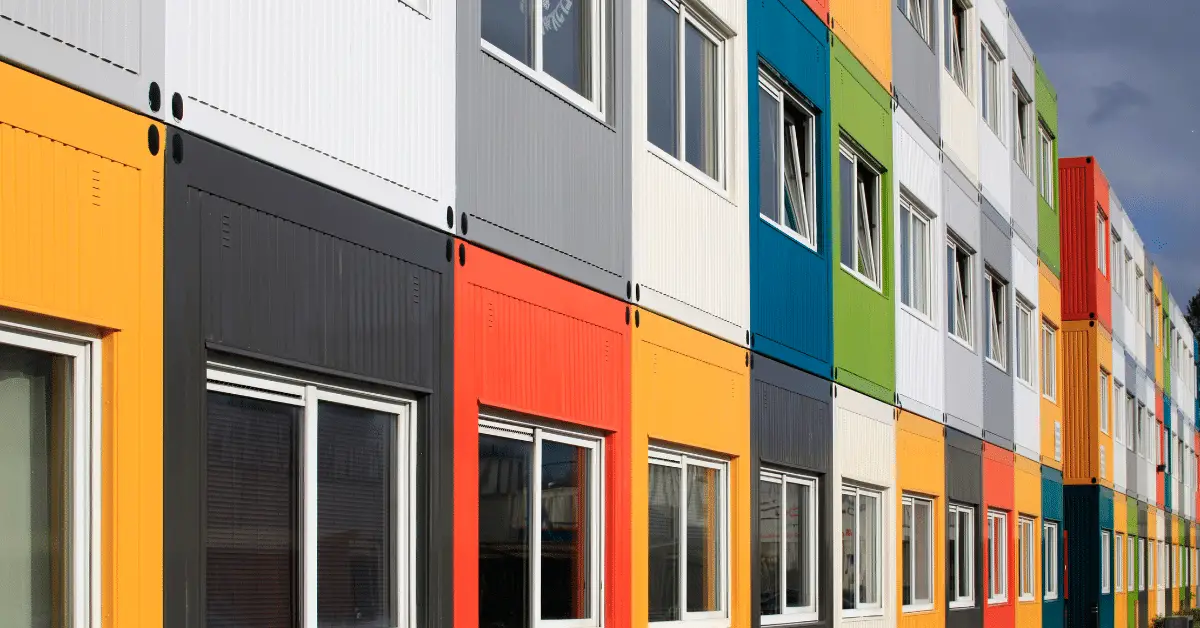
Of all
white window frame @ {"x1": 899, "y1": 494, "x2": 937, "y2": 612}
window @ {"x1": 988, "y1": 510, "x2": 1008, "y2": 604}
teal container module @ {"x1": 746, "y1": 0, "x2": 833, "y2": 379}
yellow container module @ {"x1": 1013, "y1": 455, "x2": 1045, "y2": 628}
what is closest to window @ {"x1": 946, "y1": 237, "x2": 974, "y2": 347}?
white window frame @ {"x1": 899, "y1": 494, "x2": 937, "y2": 612}

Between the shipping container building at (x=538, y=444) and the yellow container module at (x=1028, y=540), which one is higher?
the shipping container building at (x=538, y=444)

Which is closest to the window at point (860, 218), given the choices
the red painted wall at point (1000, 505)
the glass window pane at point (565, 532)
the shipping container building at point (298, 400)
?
the red painted wall at point (1000, 505)

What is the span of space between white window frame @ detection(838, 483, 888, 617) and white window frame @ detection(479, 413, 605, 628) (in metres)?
5.54

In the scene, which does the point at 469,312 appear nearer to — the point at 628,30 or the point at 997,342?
the point at 628,30

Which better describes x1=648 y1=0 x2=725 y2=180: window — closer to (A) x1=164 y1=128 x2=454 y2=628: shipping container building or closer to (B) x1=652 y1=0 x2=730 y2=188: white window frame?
(B) x1=652 y1=0 x2=730 y2=188: white window frame

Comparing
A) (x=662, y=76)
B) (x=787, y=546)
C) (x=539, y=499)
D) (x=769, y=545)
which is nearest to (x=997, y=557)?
(x=787, y=546)

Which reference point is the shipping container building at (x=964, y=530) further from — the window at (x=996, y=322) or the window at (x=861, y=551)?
Result: the window at (x=861, y=551)

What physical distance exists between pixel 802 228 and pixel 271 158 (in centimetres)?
883

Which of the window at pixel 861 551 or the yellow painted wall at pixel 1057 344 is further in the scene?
the yellow painted wall at pixel 1057 344

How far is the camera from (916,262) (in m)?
19.7

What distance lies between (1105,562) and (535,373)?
1193 inches

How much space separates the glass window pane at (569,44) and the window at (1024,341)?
16.5 metres

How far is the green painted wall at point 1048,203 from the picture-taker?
28422 mm

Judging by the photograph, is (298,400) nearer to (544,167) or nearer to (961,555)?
(544,167)
